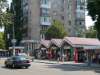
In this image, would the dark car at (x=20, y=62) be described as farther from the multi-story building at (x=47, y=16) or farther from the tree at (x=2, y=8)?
the multi-story building at (x=47, y=16)

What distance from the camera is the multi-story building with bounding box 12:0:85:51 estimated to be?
97.5 meters

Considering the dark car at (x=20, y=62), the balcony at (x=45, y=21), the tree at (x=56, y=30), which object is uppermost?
the balcony at (x=45, y=21)

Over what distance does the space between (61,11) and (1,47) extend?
143 feet

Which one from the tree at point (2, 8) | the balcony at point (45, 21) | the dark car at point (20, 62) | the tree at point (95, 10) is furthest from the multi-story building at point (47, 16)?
the tree at point (2, 8)

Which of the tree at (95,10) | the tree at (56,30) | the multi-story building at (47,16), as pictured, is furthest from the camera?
the multi-story building at (47,16)

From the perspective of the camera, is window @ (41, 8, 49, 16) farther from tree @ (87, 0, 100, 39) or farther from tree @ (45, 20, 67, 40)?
tree @ (87, 0, 100, 39)

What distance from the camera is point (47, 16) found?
98000 millimetres

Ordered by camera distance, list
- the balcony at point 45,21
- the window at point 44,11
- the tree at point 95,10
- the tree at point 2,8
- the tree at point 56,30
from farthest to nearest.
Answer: the window at point 44,11, the balcony at point 45,21, the tree at point 56,30, the tree at point 95,10, the tree at point 2,8

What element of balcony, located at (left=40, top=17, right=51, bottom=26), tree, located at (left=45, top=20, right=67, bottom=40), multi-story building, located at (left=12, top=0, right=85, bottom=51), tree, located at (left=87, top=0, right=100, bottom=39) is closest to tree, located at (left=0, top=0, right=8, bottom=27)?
tree, located at (left=87, top=0, right=100, bottom=39)

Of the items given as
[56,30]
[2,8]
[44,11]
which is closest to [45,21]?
[44,11]

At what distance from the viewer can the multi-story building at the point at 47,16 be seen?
9750 centimetres

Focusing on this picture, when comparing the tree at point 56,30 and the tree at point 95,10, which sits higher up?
the tree at point 95,10

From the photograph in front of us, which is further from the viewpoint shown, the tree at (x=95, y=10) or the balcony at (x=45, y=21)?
the balcony at (x=45, y=21)

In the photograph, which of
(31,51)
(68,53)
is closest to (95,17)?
(68,53)
